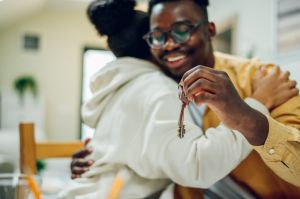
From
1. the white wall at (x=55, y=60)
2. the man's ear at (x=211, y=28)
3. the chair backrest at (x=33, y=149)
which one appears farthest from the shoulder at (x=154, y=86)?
the white wall at (x=55, y=60)

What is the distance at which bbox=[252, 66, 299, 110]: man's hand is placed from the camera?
72 cm

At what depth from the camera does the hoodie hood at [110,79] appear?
0.85 metres

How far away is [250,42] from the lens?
2.95m

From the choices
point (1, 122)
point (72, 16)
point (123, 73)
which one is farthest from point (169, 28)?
point (72, 16)

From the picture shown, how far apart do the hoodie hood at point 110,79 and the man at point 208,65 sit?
0.27ft

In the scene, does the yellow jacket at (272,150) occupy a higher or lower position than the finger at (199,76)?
lower

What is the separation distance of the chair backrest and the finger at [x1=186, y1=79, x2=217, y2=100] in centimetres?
53

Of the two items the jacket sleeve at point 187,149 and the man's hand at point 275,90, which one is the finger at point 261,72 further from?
the jacket sleeve at point 187,149

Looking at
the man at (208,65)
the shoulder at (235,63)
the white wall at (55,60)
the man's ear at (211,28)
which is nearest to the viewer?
the man at (208,65)

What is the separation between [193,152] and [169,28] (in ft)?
0.73

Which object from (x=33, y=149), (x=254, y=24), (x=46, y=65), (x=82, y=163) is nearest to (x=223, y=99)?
(x=82, y=163)

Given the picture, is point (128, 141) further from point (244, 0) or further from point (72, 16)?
point (72, 16)

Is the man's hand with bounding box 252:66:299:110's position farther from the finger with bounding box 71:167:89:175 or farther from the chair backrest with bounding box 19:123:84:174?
the chair backrest with bounding box 19:123:84:174

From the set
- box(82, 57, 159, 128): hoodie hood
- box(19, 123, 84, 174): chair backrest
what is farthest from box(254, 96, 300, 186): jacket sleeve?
box(19, 123, 84, 174): chair backrest
